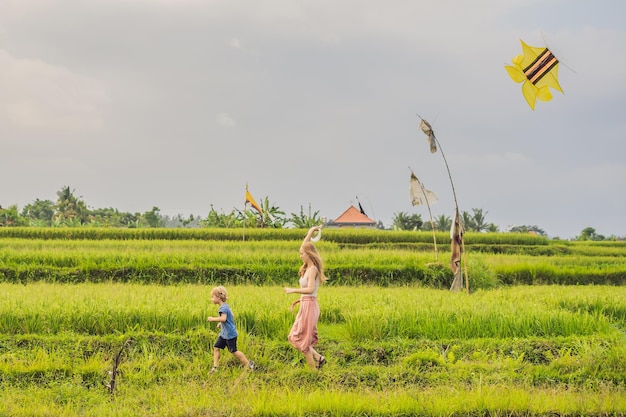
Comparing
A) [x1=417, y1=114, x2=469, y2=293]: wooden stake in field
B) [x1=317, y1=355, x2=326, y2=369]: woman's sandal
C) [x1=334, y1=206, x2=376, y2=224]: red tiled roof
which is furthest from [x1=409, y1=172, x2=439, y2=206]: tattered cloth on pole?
[x1=334, y1=206, x2=376, y2=224]: red tiled roof

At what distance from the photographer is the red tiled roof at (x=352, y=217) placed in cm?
4228

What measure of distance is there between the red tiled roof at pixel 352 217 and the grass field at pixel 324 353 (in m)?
31.8

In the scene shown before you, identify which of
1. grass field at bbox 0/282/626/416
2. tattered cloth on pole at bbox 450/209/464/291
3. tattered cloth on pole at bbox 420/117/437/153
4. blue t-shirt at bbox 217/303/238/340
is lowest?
grass field at bbox 0/282/626/416

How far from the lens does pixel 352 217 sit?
4269cm

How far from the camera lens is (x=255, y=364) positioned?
737 cm

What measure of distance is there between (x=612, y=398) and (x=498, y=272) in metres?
10.1

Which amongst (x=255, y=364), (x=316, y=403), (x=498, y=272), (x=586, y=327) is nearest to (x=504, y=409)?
(x=316, y=403)

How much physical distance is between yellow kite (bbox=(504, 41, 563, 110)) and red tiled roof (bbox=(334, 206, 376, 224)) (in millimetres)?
31598

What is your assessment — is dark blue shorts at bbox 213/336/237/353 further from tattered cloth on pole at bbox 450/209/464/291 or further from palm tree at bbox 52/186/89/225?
palm tree at bbox 52/186/89/225

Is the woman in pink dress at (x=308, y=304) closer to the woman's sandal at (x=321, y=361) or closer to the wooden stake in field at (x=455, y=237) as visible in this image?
the woman's sandal at (x=321, y=361)

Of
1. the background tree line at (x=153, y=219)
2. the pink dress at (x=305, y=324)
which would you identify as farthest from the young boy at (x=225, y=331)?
the background tree line at (x=153, y=219)

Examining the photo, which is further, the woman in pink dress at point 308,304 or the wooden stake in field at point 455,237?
the wooden stake in field at point 455,237

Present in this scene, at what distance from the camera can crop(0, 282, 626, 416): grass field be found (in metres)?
5.88

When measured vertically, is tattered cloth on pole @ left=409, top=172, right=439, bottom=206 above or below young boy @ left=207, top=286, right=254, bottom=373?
above
